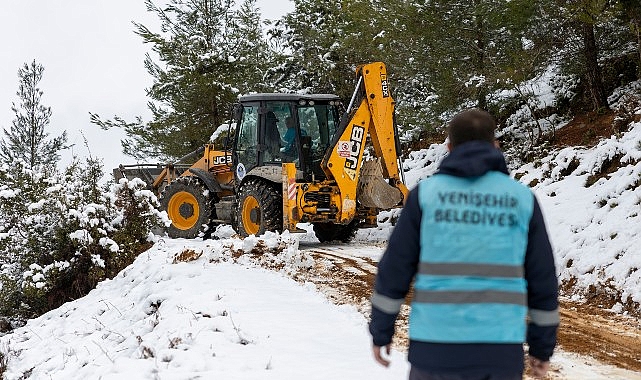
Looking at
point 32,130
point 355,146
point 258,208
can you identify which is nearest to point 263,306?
point 355,146

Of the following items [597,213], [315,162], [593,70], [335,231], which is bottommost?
[335,231]

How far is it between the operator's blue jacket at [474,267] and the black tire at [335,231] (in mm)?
11730

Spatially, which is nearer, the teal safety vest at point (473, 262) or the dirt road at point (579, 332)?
the teal safety vest at point (473, 262)

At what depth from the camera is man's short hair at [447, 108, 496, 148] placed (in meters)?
2.88

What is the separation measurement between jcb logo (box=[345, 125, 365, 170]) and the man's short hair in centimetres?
990

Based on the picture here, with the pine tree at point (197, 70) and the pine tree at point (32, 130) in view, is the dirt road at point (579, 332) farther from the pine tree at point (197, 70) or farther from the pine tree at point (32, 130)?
the pine tree at point (32, 130)

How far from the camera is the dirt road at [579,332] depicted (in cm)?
541

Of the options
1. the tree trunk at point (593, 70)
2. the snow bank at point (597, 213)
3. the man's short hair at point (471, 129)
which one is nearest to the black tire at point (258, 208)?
the snow bank at point (597, 213)

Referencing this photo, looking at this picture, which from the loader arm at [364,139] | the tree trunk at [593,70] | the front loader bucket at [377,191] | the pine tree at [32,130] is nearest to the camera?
the loader arm at [364,139]

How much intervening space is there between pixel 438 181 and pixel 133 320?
21.9 feet

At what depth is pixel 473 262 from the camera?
2.72m

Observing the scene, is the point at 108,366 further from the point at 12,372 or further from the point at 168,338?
the point at 12,372

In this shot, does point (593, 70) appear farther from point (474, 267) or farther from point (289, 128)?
point (474, 267)

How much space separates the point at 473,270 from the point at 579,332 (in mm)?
4511
